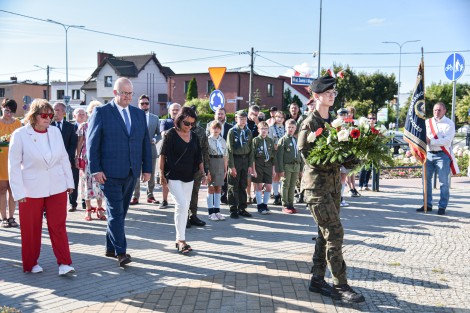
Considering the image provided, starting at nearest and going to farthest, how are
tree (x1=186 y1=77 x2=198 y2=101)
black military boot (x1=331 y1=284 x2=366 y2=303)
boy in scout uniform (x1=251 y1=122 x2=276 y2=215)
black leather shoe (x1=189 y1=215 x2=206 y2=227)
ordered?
black military boot (x1=331 y1=284 x2=366 y2=303) < black leather shoe (x1=189 y1=215 x2=206 y2=227) < boy in scout uniform (x1=251 y1=122 x2=276 y2=215) < tree (x1=186 y1=77 x2=198 y2=101)

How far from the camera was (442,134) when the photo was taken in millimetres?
9562

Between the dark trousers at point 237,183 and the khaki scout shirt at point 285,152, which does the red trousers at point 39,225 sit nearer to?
the dark trousers at point 237,183

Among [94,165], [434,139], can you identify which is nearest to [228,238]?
[94,165]

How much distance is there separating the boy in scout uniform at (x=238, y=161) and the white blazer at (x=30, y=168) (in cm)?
388

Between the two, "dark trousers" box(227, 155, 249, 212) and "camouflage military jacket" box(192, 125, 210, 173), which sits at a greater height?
"camouflage military jacket" box(192, 125, 210, 173)

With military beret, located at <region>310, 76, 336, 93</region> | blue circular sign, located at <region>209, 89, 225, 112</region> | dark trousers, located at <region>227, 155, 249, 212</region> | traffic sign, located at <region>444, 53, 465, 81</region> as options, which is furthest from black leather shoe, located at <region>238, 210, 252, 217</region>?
traffic sign, located at <region>444, 53, 465, 81</region>

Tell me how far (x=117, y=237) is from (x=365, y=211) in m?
5.93

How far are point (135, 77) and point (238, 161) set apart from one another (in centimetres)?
5693

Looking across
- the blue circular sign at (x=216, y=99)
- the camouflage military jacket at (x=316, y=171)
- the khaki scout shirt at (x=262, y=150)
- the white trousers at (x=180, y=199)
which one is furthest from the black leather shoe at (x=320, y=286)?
the blue circular sign at (x=216, y=99)

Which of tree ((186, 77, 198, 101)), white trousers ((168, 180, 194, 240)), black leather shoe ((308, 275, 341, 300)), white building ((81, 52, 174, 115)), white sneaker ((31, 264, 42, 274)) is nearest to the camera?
black leather shoe ((308, 275, 341, 300))

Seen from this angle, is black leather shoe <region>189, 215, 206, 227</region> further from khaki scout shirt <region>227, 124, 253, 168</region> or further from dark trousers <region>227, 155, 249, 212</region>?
khaki scout shirt <region>227, 124, 253, 168</region>

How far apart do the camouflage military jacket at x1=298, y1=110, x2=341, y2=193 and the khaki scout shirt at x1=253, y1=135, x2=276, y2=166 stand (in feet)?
14.5

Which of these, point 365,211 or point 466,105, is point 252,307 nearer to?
point 365,211

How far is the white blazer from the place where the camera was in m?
5.21
